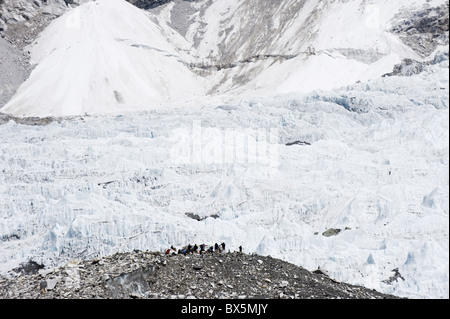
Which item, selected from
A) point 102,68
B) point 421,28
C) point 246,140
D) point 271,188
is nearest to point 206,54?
point 102,68

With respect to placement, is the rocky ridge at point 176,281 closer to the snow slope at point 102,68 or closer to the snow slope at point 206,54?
the snow slope at point 206,54

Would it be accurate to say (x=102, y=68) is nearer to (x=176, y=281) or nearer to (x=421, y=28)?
(x=421, y=28)

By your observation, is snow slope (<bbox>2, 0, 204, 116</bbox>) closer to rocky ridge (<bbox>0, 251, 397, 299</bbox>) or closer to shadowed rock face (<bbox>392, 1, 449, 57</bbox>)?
shadowed rock face (<bbox>392, 1, 449, 57</bbox>)

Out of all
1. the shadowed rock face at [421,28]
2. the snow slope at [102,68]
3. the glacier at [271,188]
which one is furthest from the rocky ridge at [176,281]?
the shadowed rock face at [421,28]

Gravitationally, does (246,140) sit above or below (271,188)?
below

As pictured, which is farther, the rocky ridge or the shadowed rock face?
the shadowed rock face

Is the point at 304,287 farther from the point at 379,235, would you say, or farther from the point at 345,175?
the point at 345,175

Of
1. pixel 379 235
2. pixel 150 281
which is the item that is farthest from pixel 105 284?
pixel 379 235

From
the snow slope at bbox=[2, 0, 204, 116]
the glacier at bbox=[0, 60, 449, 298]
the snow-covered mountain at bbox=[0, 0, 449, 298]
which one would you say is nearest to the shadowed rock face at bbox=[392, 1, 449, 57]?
the snow-covered mountain at bbox=[0, 0, 449, 298]

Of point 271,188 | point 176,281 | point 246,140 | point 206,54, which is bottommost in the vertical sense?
point 206,54
